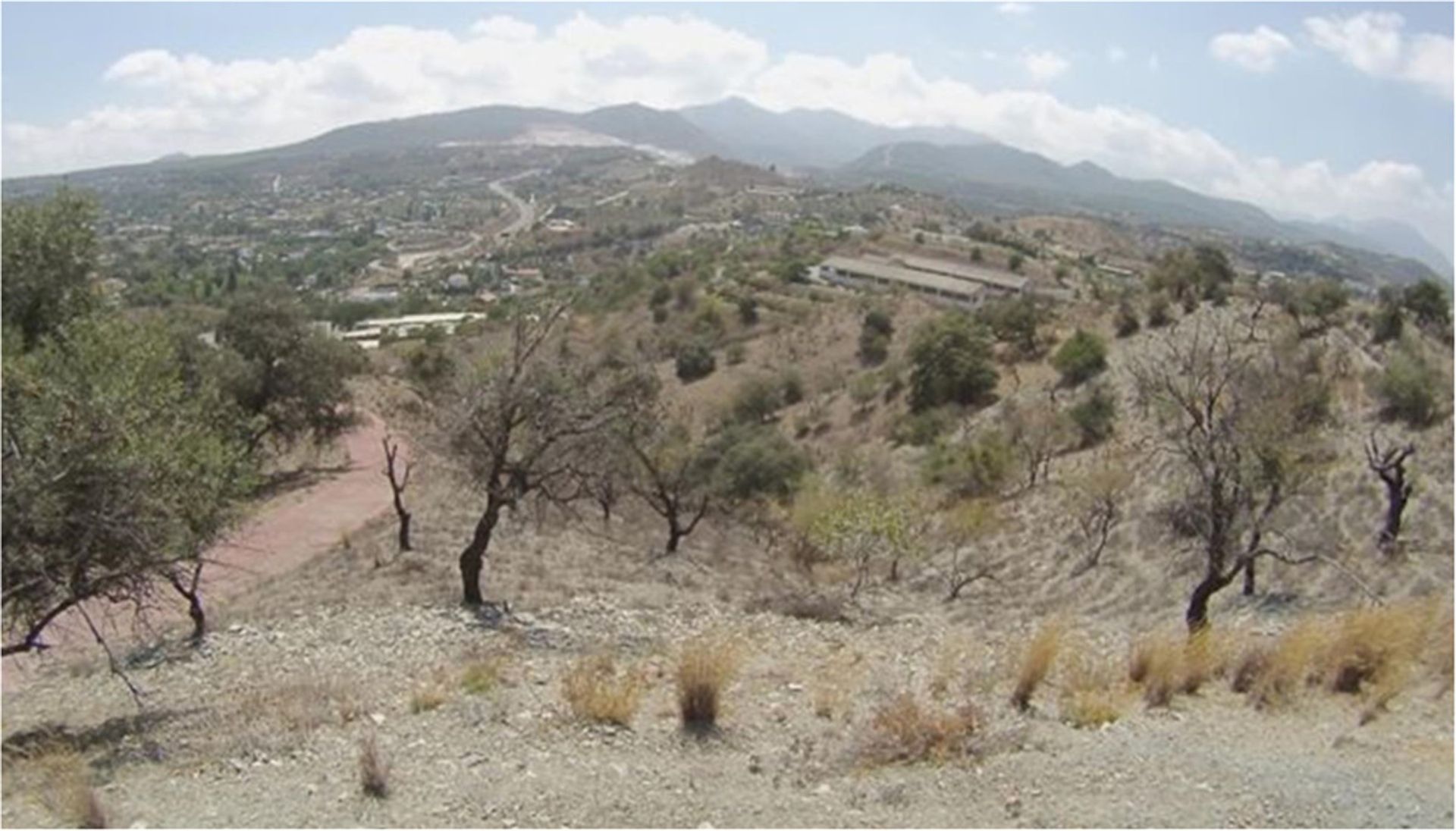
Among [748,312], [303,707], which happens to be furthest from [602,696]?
[748,312]

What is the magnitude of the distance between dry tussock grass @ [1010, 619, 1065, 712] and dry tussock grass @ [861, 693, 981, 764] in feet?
3.80

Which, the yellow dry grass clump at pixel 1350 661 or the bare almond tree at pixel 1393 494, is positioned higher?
the yellow dry grass clump at pixel 1350 661

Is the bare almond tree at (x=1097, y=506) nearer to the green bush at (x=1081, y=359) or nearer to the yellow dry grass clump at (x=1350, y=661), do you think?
the green bush at (x=1081, y=359)

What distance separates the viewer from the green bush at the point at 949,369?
46406mm

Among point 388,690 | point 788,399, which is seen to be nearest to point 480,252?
point 788,399

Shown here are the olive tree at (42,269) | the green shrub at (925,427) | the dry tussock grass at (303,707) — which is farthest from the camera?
the green shrub at (925,427)

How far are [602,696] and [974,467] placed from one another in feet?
89.3

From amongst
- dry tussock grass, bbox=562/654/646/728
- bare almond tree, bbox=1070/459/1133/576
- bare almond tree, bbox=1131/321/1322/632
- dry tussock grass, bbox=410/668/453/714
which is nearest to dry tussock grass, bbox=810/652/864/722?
dry tussock grass, bbox=562/654/646/728

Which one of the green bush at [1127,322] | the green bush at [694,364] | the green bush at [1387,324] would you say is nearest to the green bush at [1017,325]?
the green bush at [1127,322]

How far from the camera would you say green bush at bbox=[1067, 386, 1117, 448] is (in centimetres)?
3794

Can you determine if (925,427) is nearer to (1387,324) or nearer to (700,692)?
(1387,324)

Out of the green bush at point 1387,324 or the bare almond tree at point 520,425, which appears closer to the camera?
the bare almond tree at point 520,425

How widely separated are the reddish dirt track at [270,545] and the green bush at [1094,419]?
72.9 ft

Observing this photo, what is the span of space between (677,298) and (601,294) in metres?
10.6
